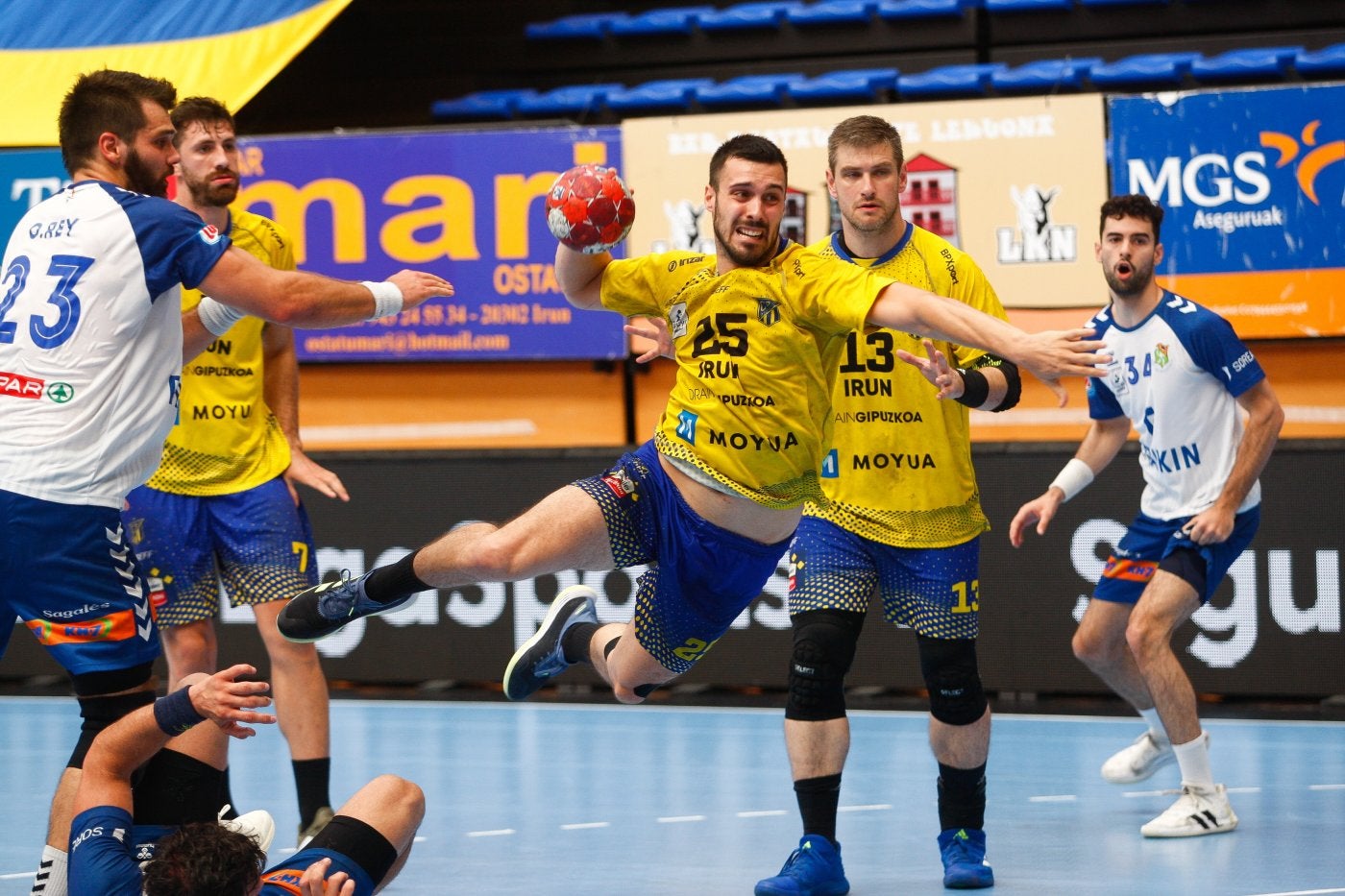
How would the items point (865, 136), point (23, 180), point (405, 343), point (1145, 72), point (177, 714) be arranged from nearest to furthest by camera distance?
point (177, 714)
point (865, 136)
point (405, 343)
point (23, 180)
point (1145, 72)

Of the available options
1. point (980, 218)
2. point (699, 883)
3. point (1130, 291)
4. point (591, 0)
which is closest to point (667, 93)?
point (591, 0)

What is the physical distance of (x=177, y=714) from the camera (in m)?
4.56

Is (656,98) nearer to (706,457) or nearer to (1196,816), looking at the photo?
(1196,816)

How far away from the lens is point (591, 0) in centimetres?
1481

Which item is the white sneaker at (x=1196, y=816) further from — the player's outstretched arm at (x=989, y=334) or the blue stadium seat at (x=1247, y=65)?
the blue stadium seat at (x=1247, y=65)

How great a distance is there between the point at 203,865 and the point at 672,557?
6.70 feet

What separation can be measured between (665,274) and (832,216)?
470 cm

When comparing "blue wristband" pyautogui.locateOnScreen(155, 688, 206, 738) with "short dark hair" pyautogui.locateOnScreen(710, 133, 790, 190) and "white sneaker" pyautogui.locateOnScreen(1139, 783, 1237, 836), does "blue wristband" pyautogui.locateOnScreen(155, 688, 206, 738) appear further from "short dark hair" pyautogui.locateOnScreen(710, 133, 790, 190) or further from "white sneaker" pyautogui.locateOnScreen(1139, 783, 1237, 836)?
"white sneaker" pyautogui.locateOnScreen(1139, 783, 1237, 836)

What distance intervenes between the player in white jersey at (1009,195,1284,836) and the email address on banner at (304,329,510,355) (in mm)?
4186

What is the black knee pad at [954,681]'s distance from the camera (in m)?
6.27

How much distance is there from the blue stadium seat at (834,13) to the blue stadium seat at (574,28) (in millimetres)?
1430

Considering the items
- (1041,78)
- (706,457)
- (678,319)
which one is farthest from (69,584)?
(1041,78)

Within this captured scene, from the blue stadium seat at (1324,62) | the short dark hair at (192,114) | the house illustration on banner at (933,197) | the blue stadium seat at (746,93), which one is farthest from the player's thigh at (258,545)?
the blue stadium seat at (1324,62)

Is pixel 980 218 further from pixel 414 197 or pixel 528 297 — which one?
pixel 414 197
